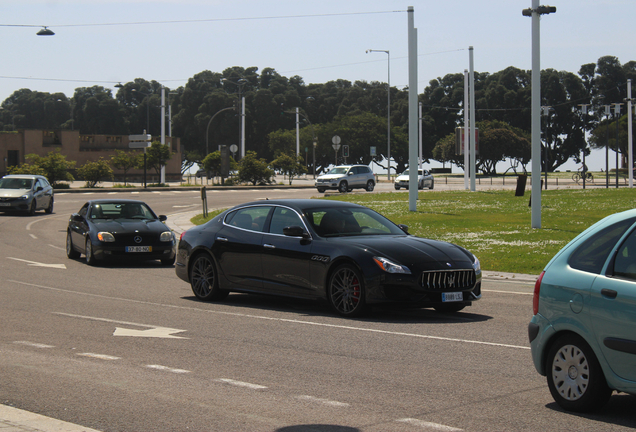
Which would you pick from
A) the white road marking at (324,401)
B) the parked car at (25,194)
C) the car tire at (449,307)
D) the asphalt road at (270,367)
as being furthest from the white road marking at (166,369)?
the parked car at (25,194)

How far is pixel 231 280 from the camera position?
11.4 meters

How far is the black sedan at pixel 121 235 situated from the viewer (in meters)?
16.8

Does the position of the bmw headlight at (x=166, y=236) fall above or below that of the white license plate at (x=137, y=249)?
above

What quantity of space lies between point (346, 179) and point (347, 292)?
4199 centimetres

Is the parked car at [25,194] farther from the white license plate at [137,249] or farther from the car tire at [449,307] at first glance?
the car tire at [449,307]

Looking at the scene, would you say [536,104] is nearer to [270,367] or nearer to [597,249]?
[270,367]

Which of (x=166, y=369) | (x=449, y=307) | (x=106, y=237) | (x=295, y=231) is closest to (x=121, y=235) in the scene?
(x=106, y=237)

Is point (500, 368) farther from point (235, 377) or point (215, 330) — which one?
point (215, 330)

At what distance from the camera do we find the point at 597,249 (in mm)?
5672

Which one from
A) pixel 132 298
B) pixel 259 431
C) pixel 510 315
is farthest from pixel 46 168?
pixel 259 431

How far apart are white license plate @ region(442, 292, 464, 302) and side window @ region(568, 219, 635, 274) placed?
3.82 meters

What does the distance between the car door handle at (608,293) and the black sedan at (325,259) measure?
4120 millimetres

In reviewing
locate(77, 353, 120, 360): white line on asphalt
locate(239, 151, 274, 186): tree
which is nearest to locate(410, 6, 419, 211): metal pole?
locate(77, 353, 120, 360): white line on asphalt

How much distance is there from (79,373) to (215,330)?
2.45 meters
